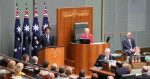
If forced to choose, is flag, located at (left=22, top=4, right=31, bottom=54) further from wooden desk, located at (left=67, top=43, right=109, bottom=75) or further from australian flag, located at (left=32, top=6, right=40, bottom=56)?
wooden desk, located at (left=67, top=43, right=109, bottom=75)

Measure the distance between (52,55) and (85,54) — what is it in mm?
1334

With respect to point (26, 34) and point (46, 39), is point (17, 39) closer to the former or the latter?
point (26, 34)

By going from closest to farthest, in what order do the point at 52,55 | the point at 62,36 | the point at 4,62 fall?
the point at 4,62
the point at 52,55
the point at 62,36

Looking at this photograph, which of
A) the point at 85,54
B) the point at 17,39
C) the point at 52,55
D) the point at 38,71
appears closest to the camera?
the point at 38,71

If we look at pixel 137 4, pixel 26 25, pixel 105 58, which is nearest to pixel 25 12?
pixel 26 25

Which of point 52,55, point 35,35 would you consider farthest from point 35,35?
point 52,55

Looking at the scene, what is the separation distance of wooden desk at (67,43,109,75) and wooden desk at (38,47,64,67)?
671 millimetres

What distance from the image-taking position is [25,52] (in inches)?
611

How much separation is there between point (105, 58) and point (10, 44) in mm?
3965

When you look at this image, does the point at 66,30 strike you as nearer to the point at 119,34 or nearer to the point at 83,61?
the point at 83,61

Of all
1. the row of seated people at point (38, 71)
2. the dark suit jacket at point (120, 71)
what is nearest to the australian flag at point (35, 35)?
the row of seated people at point (38, 71)

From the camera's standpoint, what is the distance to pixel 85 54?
1507cm

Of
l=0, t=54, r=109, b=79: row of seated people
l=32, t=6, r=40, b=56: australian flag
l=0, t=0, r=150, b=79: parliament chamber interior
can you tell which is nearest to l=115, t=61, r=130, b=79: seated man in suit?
l=0, t=54, r=109, b=79: row of seated people

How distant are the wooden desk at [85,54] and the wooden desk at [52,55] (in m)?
0.67
